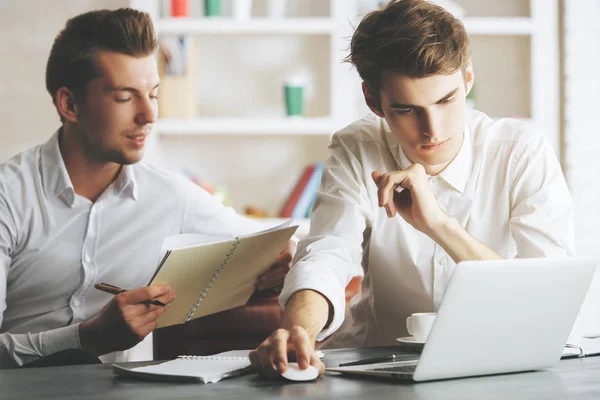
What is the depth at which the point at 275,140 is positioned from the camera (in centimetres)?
371

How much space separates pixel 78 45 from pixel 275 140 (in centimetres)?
166

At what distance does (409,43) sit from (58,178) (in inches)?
41.2

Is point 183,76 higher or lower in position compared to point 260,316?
higher

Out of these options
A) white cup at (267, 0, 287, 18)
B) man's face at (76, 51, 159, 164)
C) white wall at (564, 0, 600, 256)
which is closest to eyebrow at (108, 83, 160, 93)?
man's face at (76, 51, 159, 164)

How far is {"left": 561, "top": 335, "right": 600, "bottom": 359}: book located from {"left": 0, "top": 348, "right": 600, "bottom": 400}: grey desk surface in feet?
0.45

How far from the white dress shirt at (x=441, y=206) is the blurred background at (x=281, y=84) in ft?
5.78

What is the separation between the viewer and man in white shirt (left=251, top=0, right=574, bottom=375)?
1.46 m

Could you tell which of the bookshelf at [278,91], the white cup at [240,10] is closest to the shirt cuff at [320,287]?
the bookshelf at [278,91]

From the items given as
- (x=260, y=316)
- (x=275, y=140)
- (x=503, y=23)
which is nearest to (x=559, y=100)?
(x=503, y=23)

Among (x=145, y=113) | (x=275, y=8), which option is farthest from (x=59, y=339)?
(x=275, y=8)

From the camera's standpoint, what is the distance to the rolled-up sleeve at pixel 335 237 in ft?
4.38

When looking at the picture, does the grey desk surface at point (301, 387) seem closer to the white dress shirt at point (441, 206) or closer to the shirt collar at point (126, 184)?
the white dress shirt at point (441, 206)

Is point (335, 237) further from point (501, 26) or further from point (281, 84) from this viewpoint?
point (501, 26)

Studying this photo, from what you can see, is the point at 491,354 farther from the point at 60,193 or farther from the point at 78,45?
the point at 78,45
